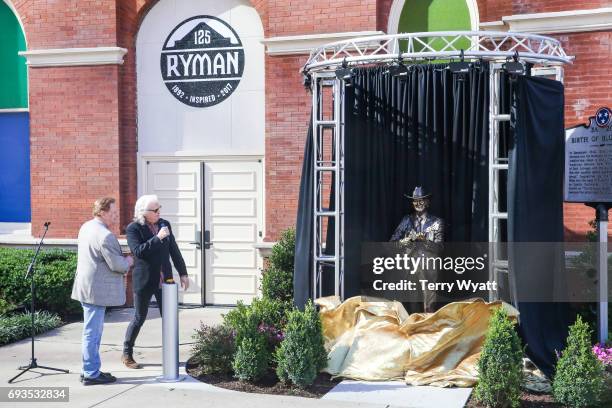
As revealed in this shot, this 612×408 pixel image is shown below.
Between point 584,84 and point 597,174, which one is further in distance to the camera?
point 584,84

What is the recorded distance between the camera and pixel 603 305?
8500 millimetres

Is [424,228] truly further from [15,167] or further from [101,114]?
[15,167]

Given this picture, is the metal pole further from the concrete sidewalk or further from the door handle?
the door handle

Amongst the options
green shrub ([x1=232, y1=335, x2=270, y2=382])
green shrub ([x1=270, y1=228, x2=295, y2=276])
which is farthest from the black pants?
green shrub ([x1=270, y1=228, x2=295, y2=276])

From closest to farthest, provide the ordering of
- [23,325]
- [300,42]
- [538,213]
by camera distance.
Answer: [538,213] < [23,325] < [300,42]

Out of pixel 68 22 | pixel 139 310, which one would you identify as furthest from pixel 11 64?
pixel 139 310

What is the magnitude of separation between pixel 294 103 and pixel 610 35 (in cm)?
474

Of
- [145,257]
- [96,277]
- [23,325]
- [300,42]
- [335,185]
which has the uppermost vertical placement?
[300,42]

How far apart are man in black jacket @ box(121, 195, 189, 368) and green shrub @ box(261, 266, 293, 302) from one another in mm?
2309

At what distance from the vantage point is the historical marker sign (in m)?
8.71

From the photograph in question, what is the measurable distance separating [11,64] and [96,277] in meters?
7.55

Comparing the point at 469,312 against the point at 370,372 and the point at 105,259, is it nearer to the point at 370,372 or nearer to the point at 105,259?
the point at 370,372

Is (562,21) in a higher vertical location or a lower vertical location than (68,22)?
lower

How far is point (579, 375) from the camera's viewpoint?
6.99m
